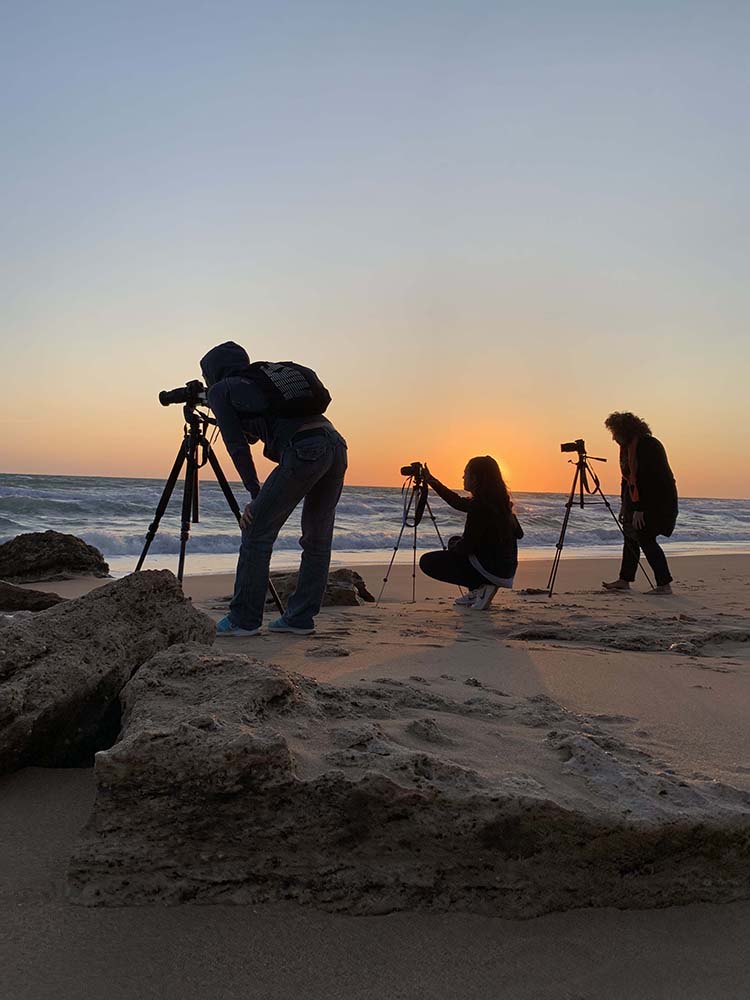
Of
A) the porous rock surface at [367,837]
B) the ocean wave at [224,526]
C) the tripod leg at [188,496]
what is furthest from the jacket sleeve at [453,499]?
the ocean wave at [224,526]

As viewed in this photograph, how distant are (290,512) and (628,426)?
5.17m

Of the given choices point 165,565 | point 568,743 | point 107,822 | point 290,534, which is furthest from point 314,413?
point 290,534

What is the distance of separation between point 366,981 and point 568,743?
95 cm

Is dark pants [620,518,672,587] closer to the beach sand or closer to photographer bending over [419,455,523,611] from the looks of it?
photographer bending over [419,455,523,611]

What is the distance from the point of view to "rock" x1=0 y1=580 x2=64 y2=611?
5410mm

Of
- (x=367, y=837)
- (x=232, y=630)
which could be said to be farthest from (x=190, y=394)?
(x=367, y=837)

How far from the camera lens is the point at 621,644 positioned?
4.97 meters

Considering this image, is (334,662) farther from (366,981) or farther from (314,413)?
(366,981)

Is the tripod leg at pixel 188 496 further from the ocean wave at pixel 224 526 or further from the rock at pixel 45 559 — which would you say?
the ocean wave at pixel 224 526

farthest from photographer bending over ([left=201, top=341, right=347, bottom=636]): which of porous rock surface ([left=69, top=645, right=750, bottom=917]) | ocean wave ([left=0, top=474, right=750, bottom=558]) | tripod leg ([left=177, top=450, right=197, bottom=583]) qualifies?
ocean wave ([left=0, top=474, right=750, bottom=558])

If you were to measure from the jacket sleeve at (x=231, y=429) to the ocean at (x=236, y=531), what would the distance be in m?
6.31

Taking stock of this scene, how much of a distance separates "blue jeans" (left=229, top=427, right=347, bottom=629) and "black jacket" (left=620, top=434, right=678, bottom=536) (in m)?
4.67

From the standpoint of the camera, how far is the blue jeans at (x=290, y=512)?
4.78 m

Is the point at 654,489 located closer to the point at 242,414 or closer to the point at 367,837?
the point at 242,414
